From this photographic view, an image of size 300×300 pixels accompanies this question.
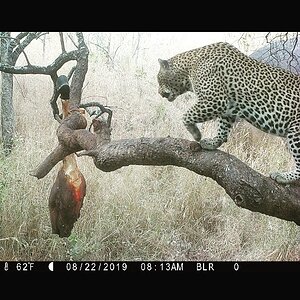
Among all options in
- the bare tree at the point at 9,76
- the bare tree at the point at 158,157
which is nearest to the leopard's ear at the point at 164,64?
the bare tree at the point at 158,157

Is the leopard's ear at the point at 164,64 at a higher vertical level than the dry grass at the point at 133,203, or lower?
higher

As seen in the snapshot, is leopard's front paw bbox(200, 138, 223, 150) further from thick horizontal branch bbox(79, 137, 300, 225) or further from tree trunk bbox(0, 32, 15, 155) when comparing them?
tree trunk bbox(0, 32, 15, 155)

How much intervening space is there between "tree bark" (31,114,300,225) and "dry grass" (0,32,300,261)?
8.7 inches

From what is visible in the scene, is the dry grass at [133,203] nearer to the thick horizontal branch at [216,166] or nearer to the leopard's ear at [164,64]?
the leopard's ear at [164,64]

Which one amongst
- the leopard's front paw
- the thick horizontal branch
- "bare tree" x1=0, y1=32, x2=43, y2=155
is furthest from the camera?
"bare tree" x1=0, y1=32, x2=43, y2=155

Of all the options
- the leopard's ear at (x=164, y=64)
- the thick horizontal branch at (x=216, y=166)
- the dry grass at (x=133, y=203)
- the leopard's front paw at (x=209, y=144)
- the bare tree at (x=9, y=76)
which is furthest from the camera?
the bare tree at (x=9, y=76)

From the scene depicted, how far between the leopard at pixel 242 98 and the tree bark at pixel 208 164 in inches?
2.7

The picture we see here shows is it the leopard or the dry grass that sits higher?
the leopard

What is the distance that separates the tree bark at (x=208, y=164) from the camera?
245 cm
